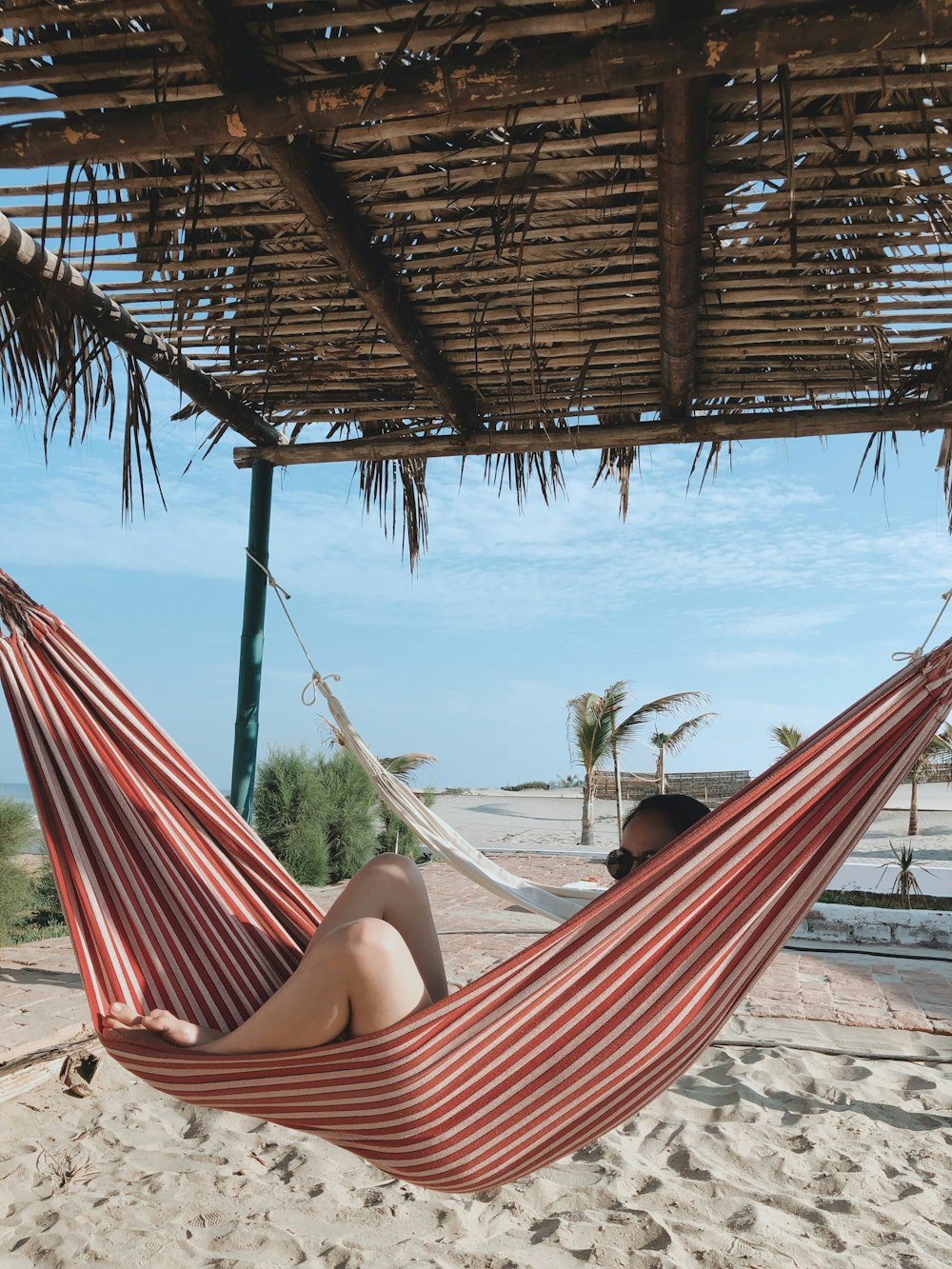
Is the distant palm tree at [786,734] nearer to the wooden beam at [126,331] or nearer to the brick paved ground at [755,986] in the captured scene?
the brick paved ground at [755,986]

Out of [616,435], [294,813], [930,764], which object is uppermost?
[616,435]

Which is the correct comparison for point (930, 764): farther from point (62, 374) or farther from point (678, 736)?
point (62, 374)

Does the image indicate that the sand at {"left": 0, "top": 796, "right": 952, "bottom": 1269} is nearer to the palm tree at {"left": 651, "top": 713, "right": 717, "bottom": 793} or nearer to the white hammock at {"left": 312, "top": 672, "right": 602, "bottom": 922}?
the white hammock at {"left": 312, "top": 672, "right": 602, "bottom": 922}

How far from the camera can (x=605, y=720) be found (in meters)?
9.80

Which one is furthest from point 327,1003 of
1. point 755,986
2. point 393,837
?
point 393,837

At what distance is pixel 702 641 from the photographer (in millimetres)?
30297

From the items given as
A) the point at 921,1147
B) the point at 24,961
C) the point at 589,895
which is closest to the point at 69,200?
the point at 589,895

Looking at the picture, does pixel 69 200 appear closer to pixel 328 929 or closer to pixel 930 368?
pixel 328 929

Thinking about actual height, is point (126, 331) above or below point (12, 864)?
above

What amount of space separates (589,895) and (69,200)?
2.03 meters

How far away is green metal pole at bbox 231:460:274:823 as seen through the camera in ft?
9.86

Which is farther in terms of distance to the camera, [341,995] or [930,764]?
[930,764]

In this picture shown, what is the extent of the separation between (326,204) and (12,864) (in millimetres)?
4692

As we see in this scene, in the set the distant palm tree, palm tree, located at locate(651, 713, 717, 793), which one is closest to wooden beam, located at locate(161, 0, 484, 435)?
the distant palm tree
